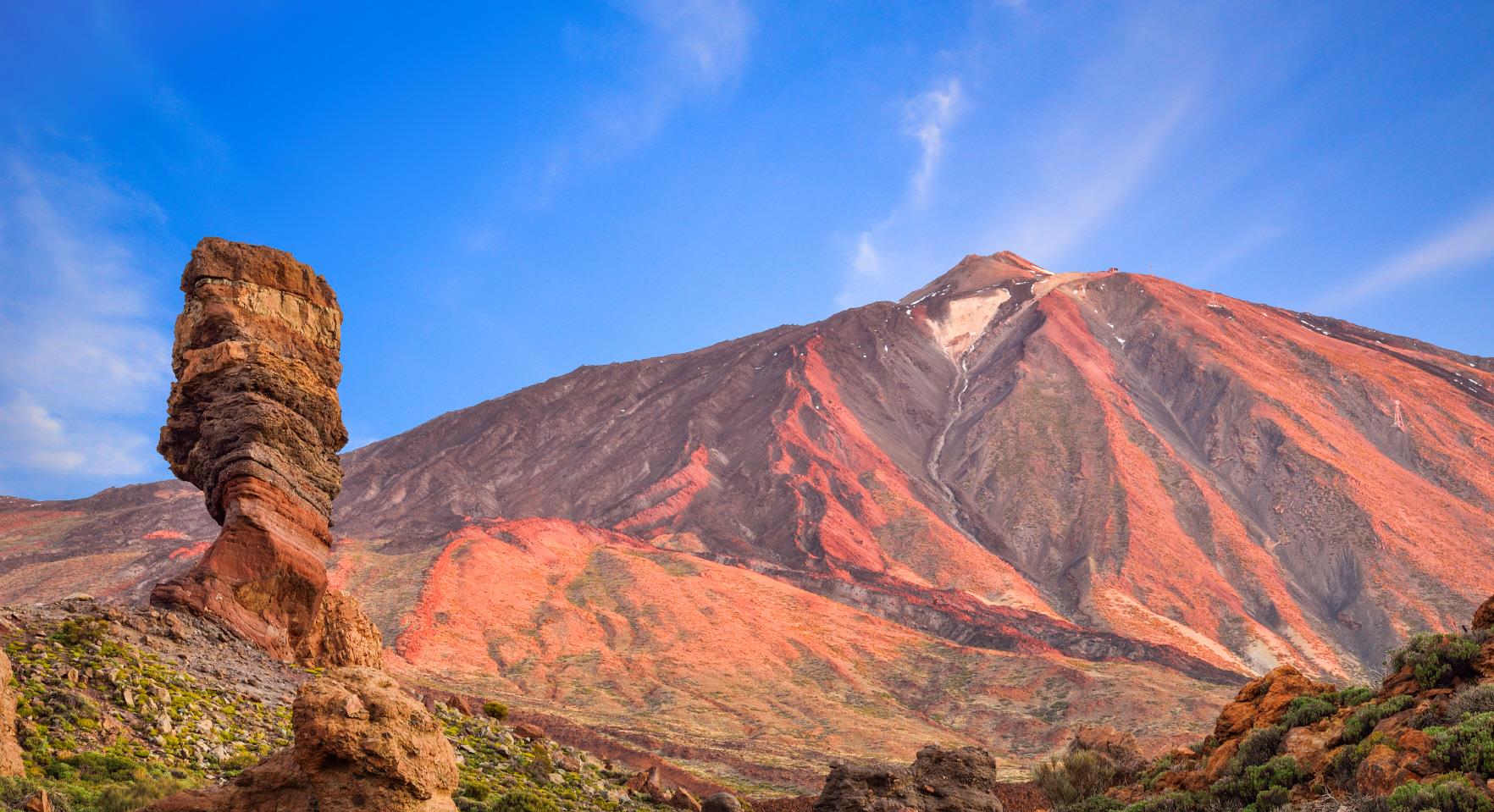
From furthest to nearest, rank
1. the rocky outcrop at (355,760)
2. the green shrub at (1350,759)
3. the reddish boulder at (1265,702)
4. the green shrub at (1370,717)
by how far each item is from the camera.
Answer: the reddish boulder at (1265,702) → the green shrub at (1370,717) → the green shrub at (1350,759) → the rocky outcrop at (355,760)

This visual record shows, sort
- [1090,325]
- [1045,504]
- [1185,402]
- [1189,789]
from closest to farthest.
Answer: [1189,789] → [1045,504] → [1185,402] → [1090,325]

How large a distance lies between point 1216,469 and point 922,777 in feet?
327

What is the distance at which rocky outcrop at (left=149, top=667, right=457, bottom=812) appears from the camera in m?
9.20

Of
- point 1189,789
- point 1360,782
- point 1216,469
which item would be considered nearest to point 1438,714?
point 1360,782

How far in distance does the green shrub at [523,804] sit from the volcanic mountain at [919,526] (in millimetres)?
21832

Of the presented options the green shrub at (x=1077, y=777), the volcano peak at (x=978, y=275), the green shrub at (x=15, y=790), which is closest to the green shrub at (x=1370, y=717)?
the green shrub at (x=1077, y=777)

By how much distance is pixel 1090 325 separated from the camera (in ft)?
456

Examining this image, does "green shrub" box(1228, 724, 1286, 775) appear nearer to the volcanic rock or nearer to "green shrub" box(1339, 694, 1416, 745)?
Answer: "green shrub" box(1339, 694, 1416, 745)

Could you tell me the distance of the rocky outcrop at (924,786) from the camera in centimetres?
1712

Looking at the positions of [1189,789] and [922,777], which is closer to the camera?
[1189,789]

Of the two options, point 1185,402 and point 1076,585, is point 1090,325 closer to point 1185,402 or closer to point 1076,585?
point 1185,402

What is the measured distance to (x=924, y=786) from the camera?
17.5 m

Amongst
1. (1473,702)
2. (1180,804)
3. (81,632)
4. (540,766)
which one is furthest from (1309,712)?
(81,632)

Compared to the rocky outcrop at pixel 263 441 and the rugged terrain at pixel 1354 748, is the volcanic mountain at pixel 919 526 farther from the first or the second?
the rugged terrain at pixel 1354 748
